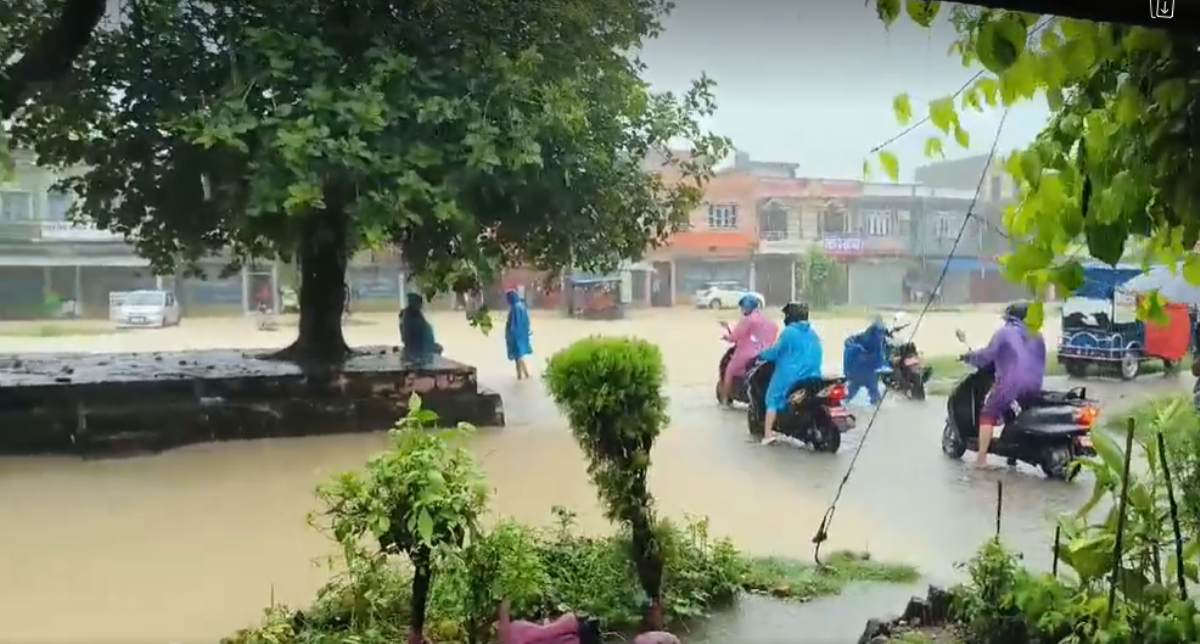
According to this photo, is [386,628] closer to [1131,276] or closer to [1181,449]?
[1181,449]

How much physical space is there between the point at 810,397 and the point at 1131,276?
622 millimetres

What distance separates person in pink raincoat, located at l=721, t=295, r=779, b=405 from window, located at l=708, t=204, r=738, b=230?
0.43ft

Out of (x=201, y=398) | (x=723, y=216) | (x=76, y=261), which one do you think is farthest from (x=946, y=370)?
(x=76, y=261)

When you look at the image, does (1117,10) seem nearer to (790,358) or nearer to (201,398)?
(790,358)

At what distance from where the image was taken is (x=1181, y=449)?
5.40ft

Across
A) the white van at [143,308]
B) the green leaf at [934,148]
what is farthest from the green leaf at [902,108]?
the white van at [143,308]

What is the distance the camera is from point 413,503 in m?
1.43

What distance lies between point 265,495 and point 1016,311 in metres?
1.34

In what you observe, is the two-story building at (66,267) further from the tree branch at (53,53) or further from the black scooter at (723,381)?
the black scooter at (723,381)

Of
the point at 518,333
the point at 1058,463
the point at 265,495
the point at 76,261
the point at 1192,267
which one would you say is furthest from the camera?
the point at 1058,463

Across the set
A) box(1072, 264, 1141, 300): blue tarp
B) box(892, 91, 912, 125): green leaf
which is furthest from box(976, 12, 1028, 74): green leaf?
box(1072, 264, 1141, 300): blue tarp

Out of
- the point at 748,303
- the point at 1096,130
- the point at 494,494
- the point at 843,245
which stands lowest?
the point at 494,494

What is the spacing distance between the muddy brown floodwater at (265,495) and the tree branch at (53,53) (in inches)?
14.1

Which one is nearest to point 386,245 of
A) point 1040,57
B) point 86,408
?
point 86,408
